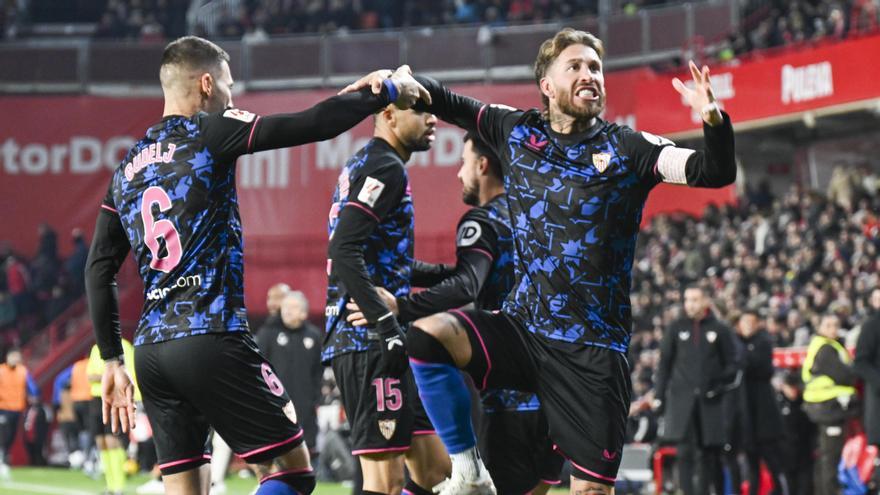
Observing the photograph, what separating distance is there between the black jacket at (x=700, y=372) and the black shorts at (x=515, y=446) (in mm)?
6299

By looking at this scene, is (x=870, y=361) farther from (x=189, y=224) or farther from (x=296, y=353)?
(x=189, y=224)

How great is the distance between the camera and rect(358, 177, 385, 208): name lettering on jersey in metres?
6.38

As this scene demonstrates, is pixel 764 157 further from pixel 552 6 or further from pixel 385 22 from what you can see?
pixel 385 22

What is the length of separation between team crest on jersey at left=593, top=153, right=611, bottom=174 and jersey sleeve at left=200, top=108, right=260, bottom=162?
1418 mm

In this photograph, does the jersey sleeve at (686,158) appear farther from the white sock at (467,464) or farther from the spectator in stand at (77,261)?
the spectator in stand at (77,261)

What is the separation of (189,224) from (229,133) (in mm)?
408

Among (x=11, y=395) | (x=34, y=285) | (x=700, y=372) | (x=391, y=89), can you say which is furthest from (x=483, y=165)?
(x=34, y=285)

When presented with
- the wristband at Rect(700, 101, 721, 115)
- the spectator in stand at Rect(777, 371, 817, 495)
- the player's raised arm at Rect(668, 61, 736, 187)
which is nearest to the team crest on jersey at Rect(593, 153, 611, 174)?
the player's raised arm at Rect(668, 61, 736, 187)

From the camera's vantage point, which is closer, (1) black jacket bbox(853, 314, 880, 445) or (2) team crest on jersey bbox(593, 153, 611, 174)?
(2) team crest on jersey bbox(593, 153, 611, 174)

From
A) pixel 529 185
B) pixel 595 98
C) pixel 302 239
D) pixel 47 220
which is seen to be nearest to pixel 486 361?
pixel 529 185

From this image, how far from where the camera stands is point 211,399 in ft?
17.7

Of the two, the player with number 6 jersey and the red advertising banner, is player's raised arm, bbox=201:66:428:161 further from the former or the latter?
the red advertising banner

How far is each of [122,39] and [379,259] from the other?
26534mm

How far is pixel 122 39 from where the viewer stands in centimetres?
3164
